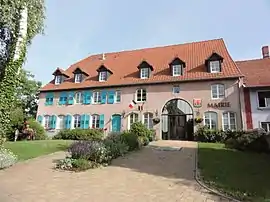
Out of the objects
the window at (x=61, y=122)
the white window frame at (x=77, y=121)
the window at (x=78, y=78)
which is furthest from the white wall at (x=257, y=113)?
the window at (x=61, y=122)

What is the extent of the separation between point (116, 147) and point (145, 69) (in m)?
14.8

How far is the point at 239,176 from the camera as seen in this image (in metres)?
8.69

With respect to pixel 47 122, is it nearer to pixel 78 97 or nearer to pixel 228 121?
pixel 78 97

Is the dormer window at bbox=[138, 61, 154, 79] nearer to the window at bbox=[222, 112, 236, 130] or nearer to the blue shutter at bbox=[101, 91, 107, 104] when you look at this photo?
the blue shutter at bbox=[101, 91, 107, 104]

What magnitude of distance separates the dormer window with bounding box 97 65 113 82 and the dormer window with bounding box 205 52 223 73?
1080 cm

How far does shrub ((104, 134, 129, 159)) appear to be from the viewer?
12.3 metres

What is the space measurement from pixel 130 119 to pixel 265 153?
13402 millimetres

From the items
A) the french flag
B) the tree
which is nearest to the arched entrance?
A: the french flag

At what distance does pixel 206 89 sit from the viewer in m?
23.3

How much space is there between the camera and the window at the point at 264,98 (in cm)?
2164

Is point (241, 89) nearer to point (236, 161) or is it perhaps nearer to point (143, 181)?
point (236, 161)

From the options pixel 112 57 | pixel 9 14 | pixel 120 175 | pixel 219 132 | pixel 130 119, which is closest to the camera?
pixel 120 175

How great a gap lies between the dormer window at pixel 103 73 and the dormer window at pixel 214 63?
1080 centimetres

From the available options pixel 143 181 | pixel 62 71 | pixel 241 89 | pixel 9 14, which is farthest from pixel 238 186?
pixel 62 71
